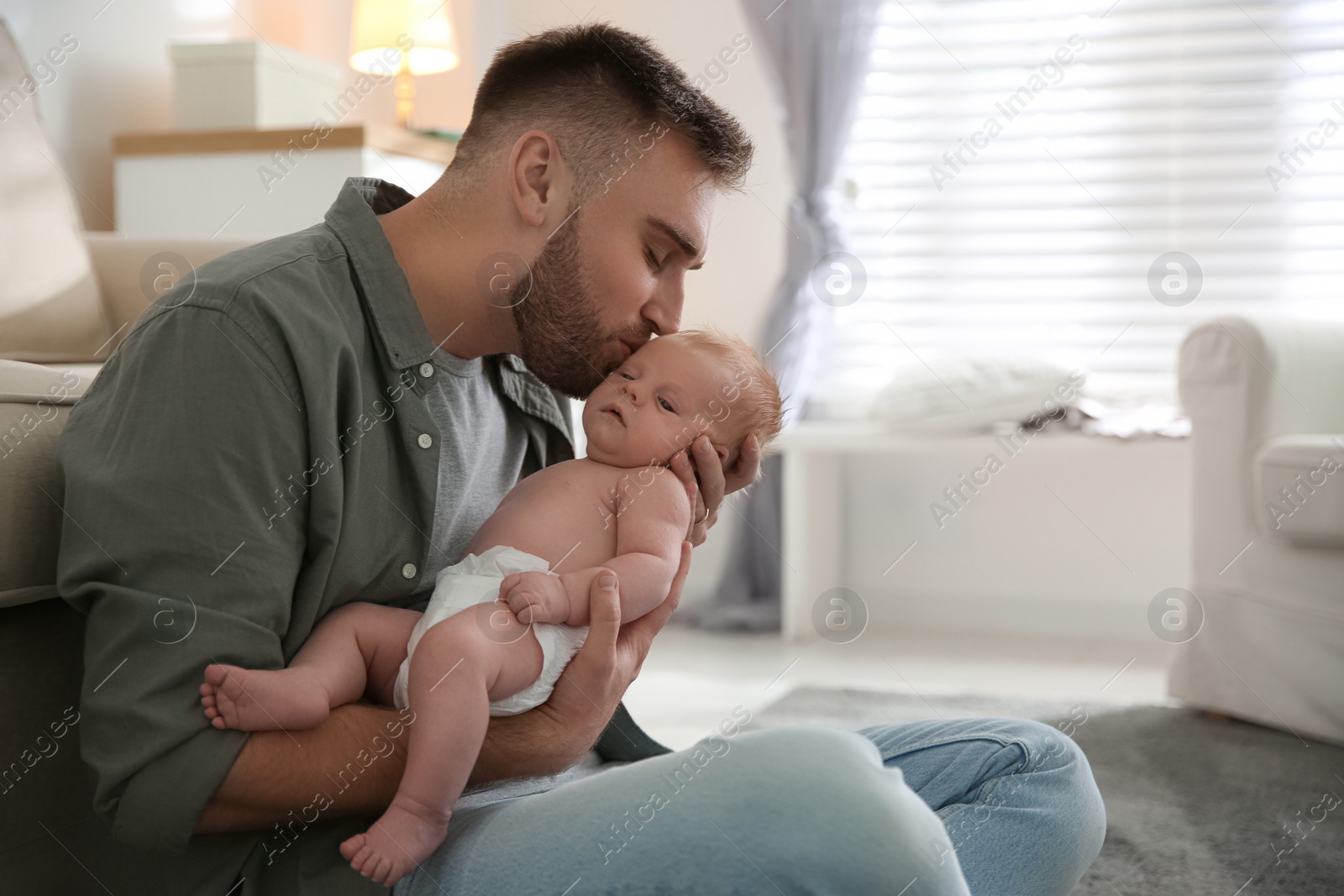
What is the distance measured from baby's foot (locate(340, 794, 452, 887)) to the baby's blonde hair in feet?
1.69

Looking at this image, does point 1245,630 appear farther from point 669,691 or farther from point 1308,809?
point 669,691

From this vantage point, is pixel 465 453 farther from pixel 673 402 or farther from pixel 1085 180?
pixel 1085 180

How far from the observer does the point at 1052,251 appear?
9.94ft

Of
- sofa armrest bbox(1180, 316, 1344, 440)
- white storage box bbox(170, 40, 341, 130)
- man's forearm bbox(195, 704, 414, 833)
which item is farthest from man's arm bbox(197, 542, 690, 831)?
white storage box bbox(170, 40, 341, 130)

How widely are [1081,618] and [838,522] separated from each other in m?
0.69

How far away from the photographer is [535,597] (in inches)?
34.2

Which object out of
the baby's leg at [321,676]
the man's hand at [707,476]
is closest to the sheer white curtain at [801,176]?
the man's hand at [707,476]

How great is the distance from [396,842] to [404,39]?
7.75 feet

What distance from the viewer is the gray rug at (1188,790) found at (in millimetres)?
1388

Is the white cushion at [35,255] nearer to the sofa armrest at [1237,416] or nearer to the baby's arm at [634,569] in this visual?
the baby's arm at [634,569]

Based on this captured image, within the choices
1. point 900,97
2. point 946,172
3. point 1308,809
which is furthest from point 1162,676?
point 900,97

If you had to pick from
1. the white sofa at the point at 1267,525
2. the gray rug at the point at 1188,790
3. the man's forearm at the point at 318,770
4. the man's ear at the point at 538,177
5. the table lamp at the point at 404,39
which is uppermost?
the table lamp at the point at 404,39

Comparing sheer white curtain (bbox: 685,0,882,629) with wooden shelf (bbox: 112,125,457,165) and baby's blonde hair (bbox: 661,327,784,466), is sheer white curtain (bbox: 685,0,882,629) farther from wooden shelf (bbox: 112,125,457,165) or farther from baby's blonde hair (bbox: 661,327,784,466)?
baby's blonde hair (bbox: 661,327,784,466)

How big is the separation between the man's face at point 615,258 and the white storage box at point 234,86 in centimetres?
170
